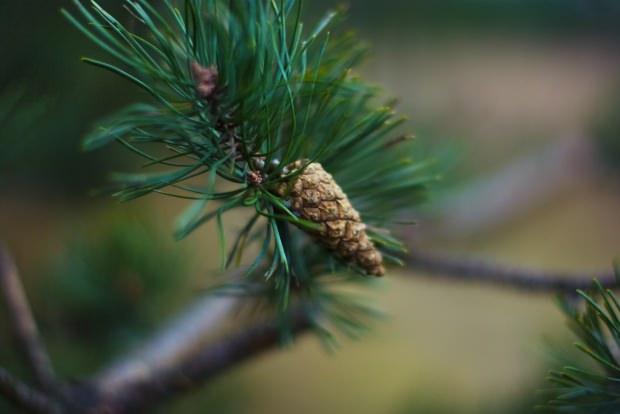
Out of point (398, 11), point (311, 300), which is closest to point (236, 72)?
point (311, 300)

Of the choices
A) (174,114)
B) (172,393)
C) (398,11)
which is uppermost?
(398,11)

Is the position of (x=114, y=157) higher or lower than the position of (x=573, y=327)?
higher

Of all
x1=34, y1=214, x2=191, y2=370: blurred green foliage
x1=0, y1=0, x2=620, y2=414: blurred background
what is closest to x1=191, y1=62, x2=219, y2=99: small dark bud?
x1=0, y1=0, x2=620, y2=414: blurred background

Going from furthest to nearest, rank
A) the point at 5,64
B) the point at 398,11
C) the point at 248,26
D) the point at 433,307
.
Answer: the point at 433,307 → the point at 398,11 → the point at 5,64 → the point at 248,26

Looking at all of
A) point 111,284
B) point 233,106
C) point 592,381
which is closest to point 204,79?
point 233,106

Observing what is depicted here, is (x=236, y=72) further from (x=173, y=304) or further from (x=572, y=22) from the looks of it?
(x=572, y=22)

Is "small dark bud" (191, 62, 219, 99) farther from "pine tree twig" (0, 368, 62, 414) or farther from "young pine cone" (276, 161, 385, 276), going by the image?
"pine tree twig" (0, 368, 62, 414)

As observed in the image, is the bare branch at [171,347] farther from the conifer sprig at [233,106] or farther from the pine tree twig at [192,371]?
the conifer sprig at [233,106]

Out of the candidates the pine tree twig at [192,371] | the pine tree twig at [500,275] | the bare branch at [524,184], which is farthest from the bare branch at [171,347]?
the bare branch at [524,184]
